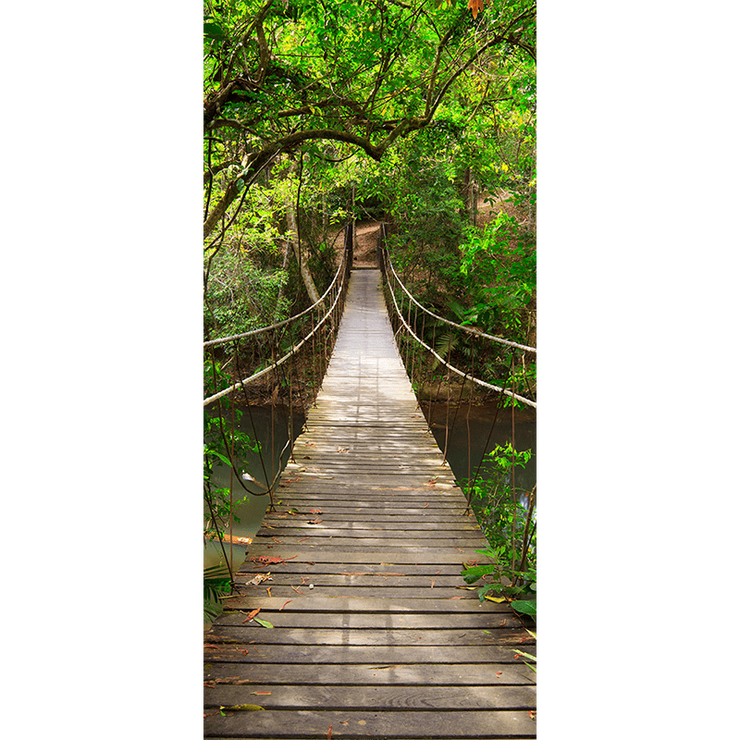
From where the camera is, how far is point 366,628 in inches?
62.5

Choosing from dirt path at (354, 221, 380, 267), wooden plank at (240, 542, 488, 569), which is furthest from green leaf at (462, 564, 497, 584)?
dirt path at (354, 221, 380, 267)

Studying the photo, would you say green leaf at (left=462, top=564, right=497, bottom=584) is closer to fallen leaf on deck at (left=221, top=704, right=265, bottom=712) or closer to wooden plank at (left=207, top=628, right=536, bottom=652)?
wooden plank at (left=207, top=628, right=536, bottom=652)

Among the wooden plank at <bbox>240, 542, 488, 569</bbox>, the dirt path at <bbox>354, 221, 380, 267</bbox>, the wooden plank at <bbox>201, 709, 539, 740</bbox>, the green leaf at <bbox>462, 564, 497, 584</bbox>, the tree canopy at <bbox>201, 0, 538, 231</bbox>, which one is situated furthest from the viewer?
the dirt path at <bbox>354, 221, 380, 267</bbox>

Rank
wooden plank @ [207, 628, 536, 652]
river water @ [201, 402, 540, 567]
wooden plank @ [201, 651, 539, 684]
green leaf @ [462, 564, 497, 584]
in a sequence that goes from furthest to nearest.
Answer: river water @ [201, 402, 540, 567] < green leaf @ [462, 564, 497, 584] < wooden plank @ [207, 628, 536, 652] < wooden plank @ [201, 651, 539, 684]

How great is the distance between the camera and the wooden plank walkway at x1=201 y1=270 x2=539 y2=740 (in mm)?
1218

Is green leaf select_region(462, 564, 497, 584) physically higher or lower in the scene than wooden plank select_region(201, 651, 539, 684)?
higher

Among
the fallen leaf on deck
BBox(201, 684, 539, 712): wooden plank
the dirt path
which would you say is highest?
the dirt path

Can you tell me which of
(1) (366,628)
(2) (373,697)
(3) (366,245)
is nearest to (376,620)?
(1) (366,628)

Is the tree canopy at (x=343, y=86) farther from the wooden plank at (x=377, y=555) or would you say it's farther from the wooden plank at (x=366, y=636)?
the wooden plank at (x=366, y=636)
